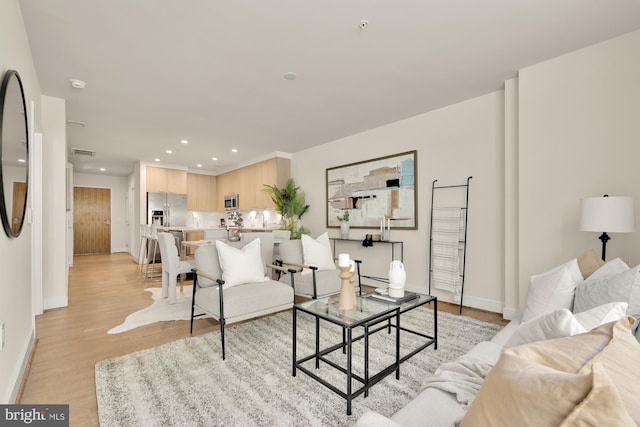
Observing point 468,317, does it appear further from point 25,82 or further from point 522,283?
point 25,82

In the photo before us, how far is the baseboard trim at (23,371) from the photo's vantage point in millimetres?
1901

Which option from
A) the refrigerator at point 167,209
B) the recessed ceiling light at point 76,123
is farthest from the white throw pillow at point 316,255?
the refrigerator at point 167,209

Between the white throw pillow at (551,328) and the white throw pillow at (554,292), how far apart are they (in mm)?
1041

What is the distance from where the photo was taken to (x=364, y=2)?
213 centimetres

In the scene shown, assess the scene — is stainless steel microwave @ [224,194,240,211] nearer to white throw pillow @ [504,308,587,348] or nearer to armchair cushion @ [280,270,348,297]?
armchair cushion @ [280,270,348,297]

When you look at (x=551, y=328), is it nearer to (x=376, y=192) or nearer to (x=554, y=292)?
(x=554, y=292)

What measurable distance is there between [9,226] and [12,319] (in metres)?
0.65

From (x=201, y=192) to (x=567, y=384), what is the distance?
29.9ft

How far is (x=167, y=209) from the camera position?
7766 mm

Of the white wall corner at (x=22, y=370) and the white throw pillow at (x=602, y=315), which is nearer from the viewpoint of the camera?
the white throw pillow at (x=602, y=315)

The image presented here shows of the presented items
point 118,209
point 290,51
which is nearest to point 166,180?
point 118,209

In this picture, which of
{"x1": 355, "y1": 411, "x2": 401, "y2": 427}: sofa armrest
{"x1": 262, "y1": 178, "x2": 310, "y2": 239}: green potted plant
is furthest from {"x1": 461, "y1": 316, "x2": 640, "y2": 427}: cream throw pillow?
{"x1": 262, "y1": 178, "x2": 310, "y2": 239}: green potted plant

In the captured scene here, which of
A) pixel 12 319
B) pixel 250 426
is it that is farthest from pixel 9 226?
pixel 250 426

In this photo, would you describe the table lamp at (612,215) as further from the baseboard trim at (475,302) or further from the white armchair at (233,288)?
the white armchair at (233,288)
